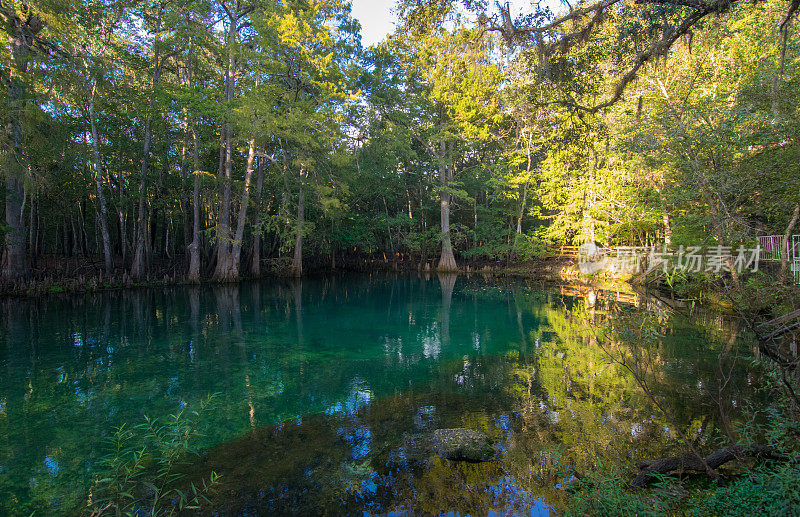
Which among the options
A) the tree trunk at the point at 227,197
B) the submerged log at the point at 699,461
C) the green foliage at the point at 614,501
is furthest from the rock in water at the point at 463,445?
the tree trunk at the point at 227,197

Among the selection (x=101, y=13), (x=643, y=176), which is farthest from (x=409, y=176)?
(x=101, y=13)

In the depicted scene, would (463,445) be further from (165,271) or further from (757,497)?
(165,271)

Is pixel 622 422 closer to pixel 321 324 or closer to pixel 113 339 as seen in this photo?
A: pixel 321 324

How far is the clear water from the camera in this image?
3.59 m

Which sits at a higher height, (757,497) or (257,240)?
(257,240)

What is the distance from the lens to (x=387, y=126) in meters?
23.2

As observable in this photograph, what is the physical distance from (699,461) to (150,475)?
16.1 feet

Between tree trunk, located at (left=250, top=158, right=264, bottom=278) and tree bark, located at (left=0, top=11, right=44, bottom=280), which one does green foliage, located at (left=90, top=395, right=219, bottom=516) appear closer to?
tree bark, located at (left=0, top=11, right=44, bottom=280)

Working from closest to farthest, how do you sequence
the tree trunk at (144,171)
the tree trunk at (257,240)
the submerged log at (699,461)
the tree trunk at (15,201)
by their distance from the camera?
the submerged log at (699,461) → the tree trunk at (15,201) → the tree trunk at (144,171) → the tree trunk at (257,240)

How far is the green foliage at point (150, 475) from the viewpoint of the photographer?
10.2 feet

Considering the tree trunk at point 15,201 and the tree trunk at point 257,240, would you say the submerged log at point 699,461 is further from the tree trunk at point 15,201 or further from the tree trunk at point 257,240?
the tree trunk at point 257,240

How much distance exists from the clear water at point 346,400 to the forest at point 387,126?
3.78 meters

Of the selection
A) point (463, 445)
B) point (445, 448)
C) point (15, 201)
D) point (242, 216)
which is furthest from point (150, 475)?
point (242, 216)

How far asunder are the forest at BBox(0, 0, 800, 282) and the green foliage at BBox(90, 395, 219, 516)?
5.32 m
